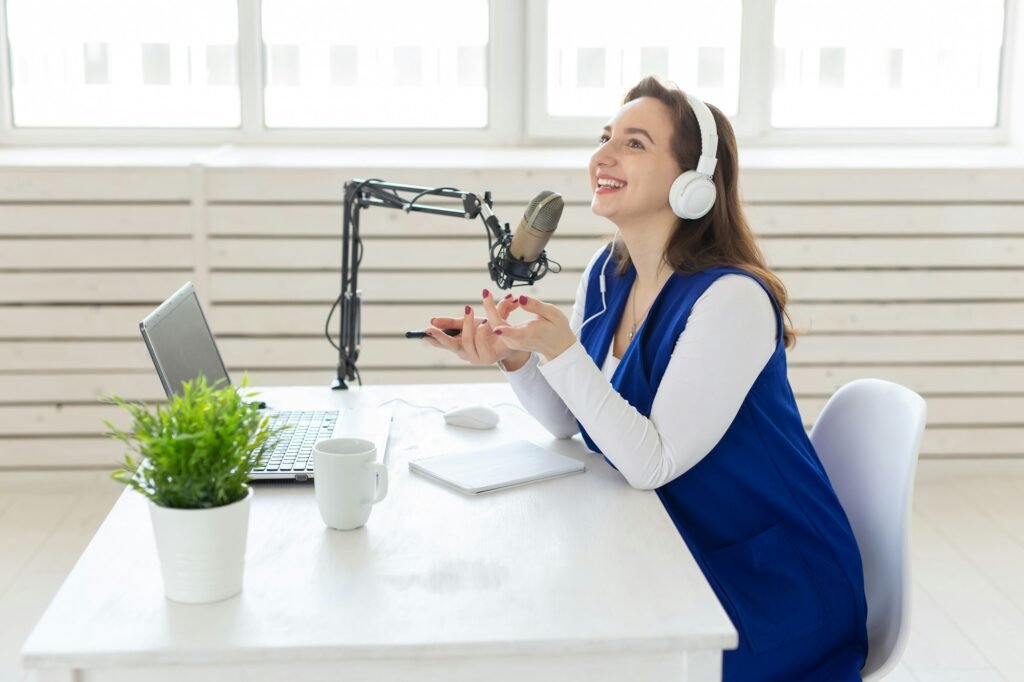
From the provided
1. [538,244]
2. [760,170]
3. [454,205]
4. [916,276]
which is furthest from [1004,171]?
[538,244]

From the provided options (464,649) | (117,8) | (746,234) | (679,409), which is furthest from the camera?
A: (117,8)

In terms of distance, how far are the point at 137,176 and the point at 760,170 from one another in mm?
1874

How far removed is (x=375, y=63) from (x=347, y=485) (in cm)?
277

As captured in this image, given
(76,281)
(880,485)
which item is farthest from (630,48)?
(880,485)

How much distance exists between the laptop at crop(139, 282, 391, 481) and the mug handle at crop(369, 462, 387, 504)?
0.19 m

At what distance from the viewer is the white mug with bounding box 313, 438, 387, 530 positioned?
1.47 metres

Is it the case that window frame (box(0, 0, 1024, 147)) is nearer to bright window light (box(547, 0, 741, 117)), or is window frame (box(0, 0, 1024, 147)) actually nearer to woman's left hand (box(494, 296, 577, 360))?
bright window light (box(547, 0, 741, 117))

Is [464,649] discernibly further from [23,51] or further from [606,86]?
[23,51]

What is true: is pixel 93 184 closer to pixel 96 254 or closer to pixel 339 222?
pixel 96 254

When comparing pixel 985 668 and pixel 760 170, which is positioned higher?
pixel 760 170

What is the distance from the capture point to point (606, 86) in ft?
13.2

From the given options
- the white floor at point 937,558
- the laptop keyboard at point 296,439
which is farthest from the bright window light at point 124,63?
the laptop keyboard at point 296,439

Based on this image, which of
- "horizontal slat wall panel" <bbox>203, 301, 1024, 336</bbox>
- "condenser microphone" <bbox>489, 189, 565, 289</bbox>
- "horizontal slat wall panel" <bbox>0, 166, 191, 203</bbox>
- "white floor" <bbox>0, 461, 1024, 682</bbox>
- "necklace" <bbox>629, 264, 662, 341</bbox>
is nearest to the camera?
"condenser microphone" <bbox>489, 189, 565, 289</bbox>

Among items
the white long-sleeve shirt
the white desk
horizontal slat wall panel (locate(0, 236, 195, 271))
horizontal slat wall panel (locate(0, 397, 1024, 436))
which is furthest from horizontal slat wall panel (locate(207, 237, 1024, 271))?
the white desk
